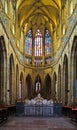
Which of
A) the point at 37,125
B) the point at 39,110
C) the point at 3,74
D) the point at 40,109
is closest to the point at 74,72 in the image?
the point at 40,109

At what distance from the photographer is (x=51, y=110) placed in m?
34.8

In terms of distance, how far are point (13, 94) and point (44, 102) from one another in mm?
10355

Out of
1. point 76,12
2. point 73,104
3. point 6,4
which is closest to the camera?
point 76,12

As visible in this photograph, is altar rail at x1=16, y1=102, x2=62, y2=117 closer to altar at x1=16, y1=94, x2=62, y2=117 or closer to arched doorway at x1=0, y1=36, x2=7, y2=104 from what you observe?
altar at x1=16, y1=94, x2=62, y2=117

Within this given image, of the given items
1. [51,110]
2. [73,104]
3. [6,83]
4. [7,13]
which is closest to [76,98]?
[73,104]

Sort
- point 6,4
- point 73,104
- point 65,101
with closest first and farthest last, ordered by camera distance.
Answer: point 73,104 < point 6,4 < point 65,101

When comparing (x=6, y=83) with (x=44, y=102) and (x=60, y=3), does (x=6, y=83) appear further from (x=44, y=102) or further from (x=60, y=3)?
(x=60, y=3)

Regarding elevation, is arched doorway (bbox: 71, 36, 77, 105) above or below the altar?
above

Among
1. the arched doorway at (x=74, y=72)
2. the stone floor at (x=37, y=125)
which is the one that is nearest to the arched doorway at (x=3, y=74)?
the arched doorway at (x=74, y=72)

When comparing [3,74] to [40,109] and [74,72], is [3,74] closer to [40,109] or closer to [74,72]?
[40,109]

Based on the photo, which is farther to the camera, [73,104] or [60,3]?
[60,3]

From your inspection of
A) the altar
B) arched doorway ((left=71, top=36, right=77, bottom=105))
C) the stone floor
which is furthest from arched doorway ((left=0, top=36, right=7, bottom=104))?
the stone floor

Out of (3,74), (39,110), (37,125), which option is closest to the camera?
(37,125)

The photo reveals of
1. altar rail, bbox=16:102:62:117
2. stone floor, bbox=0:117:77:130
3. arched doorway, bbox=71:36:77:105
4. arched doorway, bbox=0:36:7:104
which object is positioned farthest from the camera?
arched doorway, bbox=0:36:7:104
